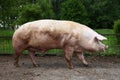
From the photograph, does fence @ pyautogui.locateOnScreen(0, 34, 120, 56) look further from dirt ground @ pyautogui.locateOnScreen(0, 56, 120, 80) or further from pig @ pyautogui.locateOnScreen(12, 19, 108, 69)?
pig @ pyautogui.locateOnScreen(12, 19, 108, 69)

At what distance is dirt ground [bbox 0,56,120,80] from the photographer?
394 inches

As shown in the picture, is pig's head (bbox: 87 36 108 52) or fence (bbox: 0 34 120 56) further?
fence (bbox: 0 34 120 56)

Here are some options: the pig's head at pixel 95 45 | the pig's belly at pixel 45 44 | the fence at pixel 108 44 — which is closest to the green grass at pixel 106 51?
the fence at pixel 108 44

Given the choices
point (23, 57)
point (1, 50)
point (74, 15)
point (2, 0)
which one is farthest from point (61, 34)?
point (74, 15)

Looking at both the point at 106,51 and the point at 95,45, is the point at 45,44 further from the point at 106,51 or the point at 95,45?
the point at 106,51

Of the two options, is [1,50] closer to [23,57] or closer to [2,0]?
[23,57]

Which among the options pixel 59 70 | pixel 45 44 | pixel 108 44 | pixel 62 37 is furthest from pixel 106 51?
pixel 59 70

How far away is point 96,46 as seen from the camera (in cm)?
1177

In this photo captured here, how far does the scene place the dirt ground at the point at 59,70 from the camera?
10.0 m

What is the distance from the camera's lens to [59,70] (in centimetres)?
1128

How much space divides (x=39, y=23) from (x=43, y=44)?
69 cm

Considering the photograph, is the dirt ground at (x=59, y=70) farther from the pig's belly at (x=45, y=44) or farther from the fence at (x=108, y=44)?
the pig's belly at (x=45, y=44)

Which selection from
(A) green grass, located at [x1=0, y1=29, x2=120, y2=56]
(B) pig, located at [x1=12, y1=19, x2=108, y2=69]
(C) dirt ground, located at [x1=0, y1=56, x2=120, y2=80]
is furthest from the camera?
(A) green grass, located at [x1=0, y1=29, x2=120, y2=56]

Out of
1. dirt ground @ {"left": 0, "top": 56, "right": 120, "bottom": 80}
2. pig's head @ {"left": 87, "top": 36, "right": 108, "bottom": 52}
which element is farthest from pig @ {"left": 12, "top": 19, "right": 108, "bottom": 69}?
dirt ground @ {"left": 0, "top": 56, "right": 120, "bottom": 80}
